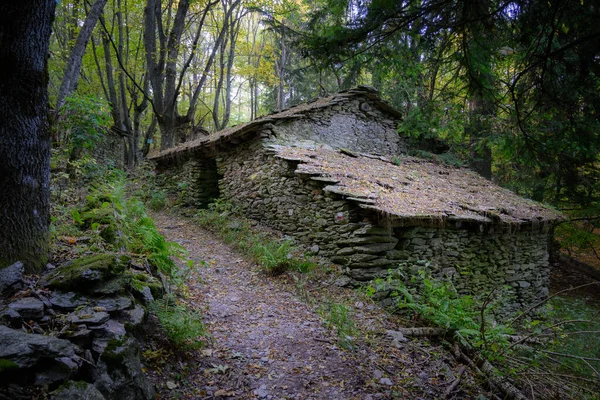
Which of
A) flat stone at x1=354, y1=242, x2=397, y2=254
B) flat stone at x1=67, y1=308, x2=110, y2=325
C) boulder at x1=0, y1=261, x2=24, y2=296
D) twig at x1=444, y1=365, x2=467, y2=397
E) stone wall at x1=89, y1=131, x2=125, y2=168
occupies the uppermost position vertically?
stone wall at x1=89, y1=131, x2=125, y2=168

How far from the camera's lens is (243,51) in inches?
827

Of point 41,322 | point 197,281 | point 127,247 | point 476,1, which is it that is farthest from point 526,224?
point 41,322

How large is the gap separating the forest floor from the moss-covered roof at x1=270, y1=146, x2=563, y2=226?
1735 millimetres

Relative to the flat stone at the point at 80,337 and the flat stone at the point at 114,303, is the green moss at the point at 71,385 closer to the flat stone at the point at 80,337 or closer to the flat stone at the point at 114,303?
the flat stone at the point at 80,337

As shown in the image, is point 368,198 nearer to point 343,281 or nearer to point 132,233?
point 343,281

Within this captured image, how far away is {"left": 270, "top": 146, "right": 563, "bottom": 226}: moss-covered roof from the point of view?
599cm

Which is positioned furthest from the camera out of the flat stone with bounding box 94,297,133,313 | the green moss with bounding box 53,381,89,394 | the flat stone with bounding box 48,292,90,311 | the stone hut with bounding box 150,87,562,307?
the stone hut with bounding box 150,87,562,307

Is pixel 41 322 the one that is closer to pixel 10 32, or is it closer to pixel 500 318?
pixel 10 32

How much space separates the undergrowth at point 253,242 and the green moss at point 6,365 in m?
4.59

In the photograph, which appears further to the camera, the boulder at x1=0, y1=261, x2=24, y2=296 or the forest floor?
the forest floor

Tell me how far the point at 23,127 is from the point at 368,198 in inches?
182

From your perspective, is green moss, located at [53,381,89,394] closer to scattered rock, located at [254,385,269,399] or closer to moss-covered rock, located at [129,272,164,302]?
moss-covered rock, located at [129,272,164,302]

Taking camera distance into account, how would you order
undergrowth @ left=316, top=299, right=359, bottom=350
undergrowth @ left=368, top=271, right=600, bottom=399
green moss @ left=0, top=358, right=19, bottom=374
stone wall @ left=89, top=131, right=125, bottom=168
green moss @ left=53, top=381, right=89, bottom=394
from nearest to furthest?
green moss @ left=0, top=358, right=19, bottom=374 → green moss @ left=53, top=381, right=89, bottom=394 → undergrowth @ left=368, top=271, right=600, bottom=399 → undergrowth @ left=316, top=299, right=359, bottom=350 → stone wall @ left=89, top=131, right=125, bottom=168

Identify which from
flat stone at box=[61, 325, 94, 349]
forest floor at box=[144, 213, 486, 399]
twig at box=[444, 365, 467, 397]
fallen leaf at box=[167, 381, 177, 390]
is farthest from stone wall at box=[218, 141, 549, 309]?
flat stone at box=[61, 325, 94, 349]
